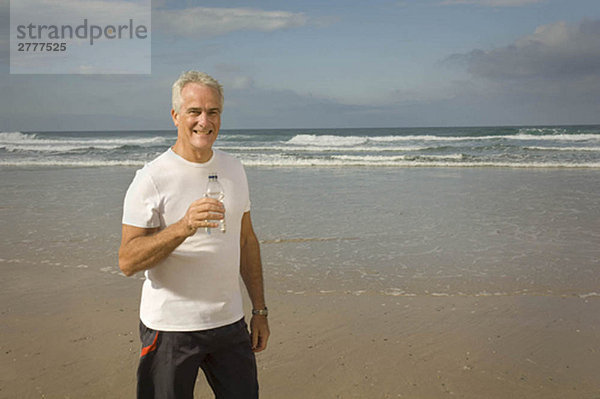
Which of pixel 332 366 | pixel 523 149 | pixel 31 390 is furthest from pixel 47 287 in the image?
pixel 523 149

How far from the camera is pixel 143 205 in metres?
2.02

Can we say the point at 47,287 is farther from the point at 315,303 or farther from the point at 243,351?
the point at 243,351

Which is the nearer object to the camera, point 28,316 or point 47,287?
point 28,316

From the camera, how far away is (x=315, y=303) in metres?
5.07

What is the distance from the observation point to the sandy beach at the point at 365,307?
12.0 feet

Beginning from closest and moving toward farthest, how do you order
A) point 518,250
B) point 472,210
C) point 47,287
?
point 47,287, point 518,250, point 472,210

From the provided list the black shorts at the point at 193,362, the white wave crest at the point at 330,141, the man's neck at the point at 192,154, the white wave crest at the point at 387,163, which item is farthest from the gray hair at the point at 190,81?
the white wave crest at the point at 330,141

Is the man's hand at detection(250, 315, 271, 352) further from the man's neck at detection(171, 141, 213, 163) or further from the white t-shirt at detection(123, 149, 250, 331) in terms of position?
the man's neck at detection(171, 141, 213, 163)

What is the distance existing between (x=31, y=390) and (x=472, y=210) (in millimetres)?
8191

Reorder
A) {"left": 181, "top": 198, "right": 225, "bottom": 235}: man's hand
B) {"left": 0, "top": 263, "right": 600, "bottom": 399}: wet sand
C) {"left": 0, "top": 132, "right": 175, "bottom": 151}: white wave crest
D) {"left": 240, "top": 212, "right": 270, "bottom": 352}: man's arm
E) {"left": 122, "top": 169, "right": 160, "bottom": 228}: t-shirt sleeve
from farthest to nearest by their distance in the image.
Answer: {"left": 0, "top": 132, "right": 175, "bottom": 151}: white wave crest → {"left": 0, "top": 263, "right": 600, "bottom": 399}: wet sand → {"left": 240, "top": 212, "right": 270, "bottom": 352}: man's arm → {"left": 122, "top": 169, "right": 160, "bottom": 228}: t-shirt sleeve → {"left": 181, "top": 198, "right": 225, "bottom": 235}: man's hand

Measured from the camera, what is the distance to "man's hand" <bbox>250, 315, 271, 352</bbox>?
2541mm

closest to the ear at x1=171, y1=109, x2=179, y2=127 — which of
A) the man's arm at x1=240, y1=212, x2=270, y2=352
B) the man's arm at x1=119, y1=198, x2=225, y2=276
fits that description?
the man's arm at x1=119, y1=198, x2=225, y2=276

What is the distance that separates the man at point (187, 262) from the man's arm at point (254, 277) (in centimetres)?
27

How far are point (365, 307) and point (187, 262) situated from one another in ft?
10.3
